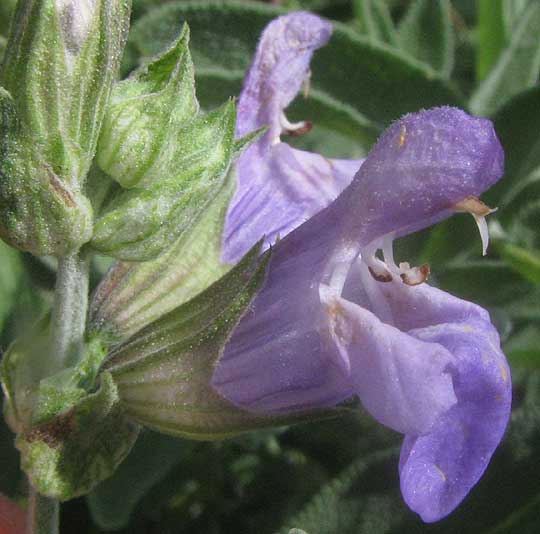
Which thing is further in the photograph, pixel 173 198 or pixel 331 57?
pixel 331 57

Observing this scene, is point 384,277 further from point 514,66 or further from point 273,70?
point 514,66

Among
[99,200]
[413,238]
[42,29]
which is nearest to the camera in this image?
[42,29]

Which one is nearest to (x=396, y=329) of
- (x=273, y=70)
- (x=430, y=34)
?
(x=273, y=70)

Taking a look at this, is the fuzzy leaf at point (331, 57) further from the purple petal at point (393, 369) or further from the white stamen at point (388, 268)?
the purple petal at point (393, 369)

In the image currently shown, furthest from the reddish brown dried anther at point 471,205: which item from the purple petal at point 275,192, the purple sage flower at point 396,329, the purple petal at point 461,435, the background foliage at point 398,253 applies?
the background foliage at point 398,253

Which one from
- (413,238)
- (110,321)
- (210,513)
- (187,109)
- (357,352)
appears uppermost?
(187,109)

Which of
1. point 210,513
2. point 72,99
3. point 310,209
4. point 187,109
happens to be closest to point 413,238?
point 310,209

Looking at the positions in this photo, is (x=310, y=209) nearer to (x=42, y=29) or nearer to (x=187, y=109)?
(x=187, y=109)
